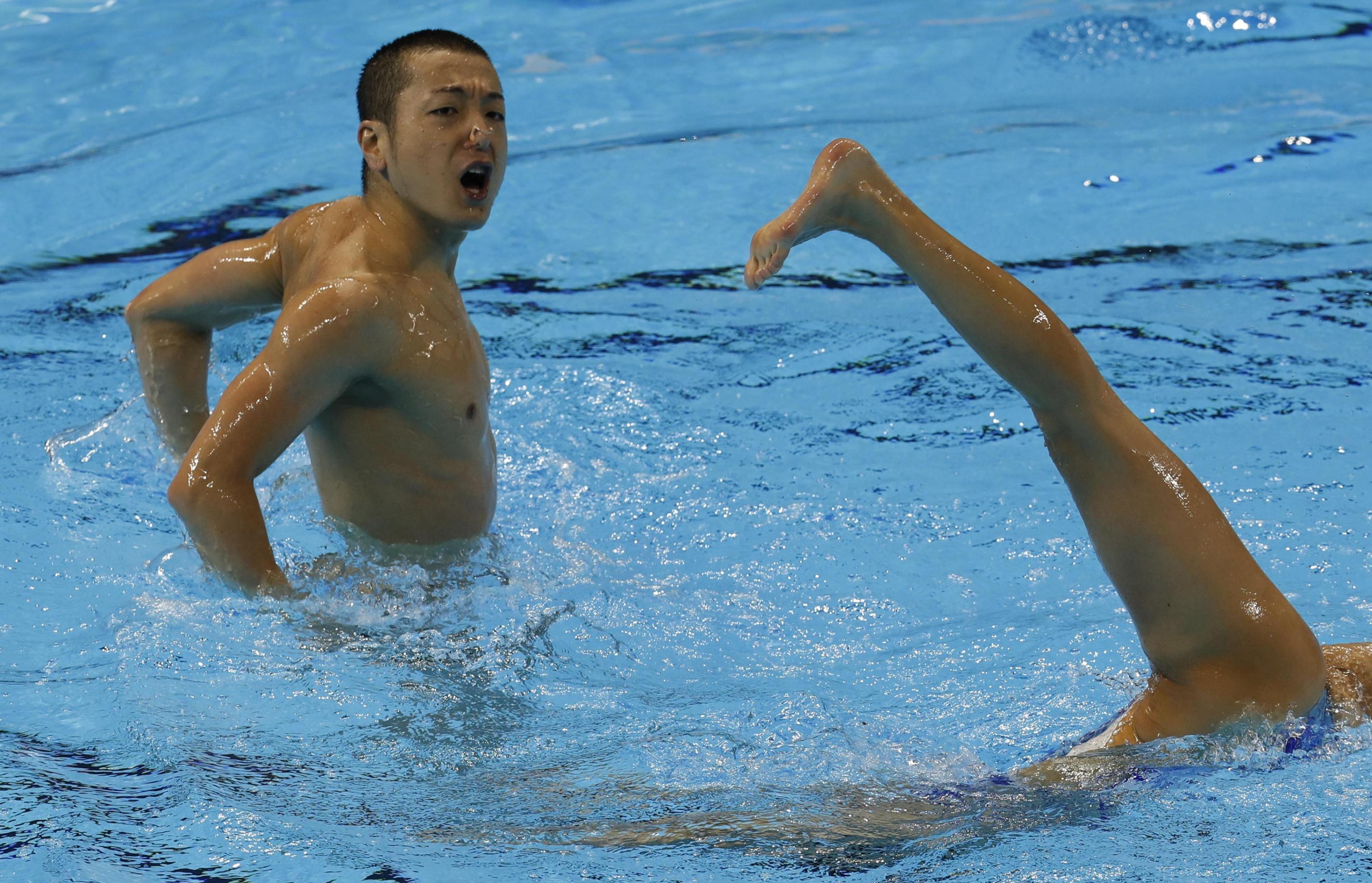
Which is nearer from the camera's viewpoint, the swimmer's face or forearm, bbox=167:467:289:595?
forearm, bbox=167:467:289:595

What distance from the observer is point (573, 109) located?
23.7 ft

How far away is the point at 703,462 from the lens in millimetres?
4301

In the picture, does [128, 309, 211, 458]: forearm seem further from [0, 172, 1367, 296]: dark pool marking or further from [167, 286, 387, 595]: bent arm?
[0, 172, 1367, 296]: dark pool marking

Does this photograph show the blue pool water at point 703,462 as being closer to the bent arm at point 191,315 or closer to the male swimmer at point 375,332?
the male swimmer at point 375,332

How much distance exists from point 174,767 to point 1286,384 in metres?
3.43

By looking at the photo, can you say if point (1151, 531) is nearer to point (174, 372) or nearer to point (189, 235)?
point (174, 372)

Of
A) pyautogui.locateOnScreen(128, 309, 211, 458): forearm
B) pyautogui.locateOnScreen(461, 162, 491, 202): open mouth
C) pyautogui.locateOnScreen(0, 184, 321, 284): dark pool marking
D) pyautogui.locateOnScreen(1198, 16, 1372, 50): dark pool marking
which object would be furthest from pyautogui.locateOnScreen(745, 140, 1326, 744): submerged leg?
pyautogui.locateOnScreen(1198, 16, 1372, 50): dark pool marking

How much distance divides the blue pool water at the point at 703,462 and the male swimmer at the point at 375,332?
0.64 ft

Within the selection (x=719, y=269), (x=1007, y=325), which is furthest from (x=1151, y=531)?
(x=719, y=269)

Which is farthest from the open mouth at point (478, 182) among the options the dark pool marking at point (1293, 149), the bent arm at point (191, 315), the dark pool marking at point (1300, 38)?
the dark pool marking at point (1300, 38)

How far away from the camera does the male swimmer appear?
9.09ft

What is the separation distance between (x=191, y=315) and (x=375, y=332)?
734mm

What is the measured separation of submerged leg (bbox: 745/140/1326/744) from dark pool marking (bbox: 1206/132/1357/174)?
13.8ft

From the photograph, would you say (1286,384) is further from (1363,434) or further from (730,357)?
(730,357)
